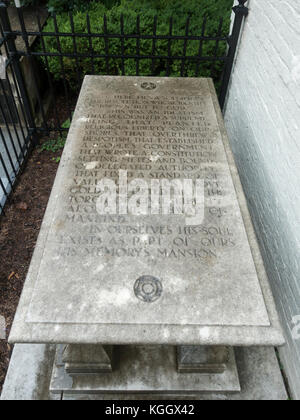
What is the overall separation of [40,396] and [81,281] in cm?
115

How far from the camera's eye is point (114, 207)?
2418 millimetres

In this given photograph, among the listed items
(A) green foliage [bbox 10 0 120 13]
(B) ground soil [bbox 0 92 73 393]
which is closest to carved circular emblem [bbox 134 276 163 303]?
(B) ground soil [bbox 0 92 73 393]

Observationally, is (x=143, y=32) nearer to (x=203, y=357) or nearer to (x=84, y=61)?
(x=84, y=61)

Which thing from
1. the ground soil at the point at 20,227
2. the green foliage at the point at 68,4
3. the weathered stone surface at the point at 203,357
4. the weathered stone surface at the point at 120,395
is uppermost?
the green foliage at the point at 68,4

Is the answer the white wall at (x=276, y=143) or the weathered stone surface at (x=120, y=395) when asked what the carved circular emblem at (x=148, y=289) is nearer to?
the weathered stone surface at (x=120, y=395)

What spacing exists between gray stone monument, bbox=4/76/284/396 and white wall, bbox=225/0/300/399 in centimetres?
47

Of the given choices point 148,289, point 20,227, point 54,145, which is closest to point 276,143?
point 148,289

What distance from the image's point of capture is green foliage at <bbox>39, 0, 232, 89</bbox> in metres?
4.68

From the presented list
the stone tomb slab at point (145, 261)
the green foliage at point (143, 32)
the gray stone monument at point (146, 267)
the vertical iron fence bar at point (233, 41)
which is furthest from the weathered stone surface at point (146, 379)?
the green foliage at point (143, 32)

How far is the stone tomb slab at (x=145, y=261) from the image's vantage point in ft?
6.06

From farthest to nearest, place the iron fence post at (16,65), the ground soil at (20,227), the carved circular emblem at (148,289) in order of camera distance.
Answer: the iron fence post at (16,65) → the ground soil at (20,227) → the carved circular emblem at (148,289)

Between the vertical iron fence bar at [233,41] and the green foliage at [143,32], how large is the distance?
1.00 feet

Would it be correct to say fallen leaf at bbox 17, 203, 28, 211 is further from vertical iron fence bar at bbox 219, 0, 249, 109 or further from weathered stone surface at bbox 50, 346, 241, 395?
vertical iron fence bar at bbox 219, 0, 249, 109

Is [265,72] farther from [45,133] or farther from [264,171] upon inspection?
[45,133]
